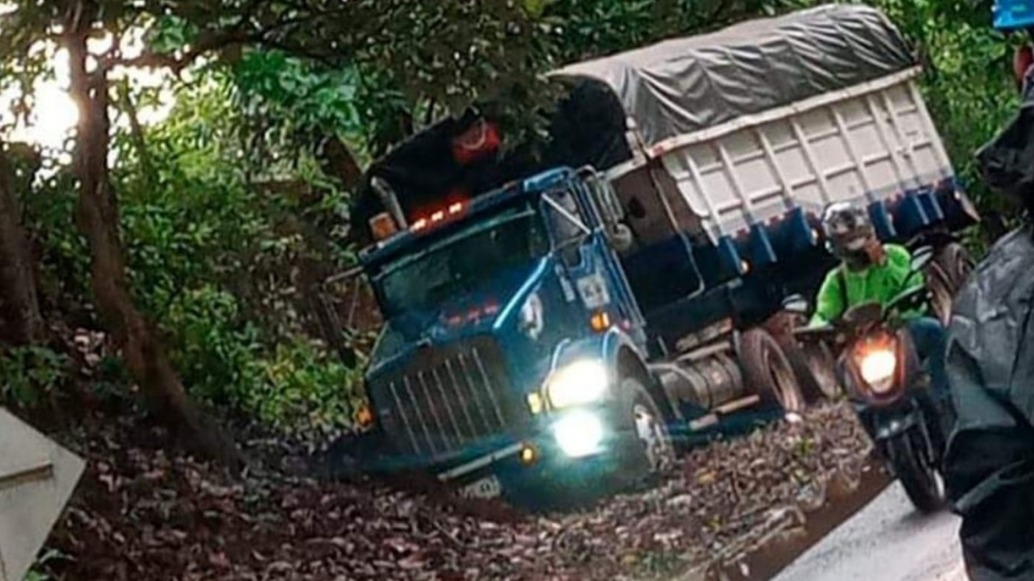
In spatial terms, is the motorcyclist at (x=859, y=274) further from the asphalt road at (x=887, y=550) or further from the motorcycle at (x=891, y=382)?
the asphalt road at (x=887, y=550)

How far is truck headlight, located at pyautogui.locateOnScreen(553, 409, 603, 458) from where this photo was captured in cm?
1353

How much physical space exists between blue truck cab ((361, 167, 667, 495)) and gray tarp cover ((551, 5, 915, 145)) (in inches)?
48.4

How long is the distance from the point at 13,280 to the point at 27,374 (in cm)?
134

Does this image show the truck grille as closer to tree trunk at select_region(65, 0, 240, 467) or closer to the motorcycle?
tree trunk at select_region(65, 0, 240, 467)

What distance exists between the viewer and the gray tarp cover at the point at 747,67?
16.5m

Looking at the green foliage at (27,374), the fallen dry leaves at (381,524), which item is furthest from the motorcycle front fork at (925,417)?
the green foliage at (27,374)

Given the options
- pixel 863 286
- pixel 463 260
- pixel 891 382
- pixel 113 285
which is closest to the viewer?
pixel 891 382

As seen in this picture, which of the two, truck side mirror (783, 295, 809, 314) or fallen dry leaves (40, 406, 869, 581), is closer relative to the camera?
fallen dry leaves (40, 406, 869, 581)

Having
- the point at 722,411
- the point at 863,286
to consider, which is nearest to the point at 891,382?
the point at 863,286

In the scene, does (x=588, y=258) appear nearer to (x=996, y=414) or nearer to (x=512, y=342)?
(x=512, y=342)

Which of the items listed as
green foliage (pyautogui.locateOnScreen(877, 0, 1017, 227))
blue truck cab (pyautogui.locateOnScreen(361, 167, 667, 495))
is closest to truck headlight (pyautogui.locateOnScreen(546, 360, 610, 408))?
blue truck cab (pyautogui.locateOnScreen(361, 167, 667, 495))

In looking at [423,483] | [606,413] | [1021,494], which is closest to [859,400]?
[606,413]

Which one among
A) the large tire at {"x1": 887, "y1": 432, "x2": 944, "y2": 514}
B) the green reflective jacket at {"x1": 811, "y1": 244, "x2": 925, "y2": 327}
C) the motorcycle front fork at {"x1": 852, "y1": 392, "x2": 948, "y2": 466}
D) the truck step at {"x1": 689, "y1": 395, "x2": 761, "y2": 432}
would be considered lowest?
the large tire at {"x1": 887, "y1": 432, "x2": 944, "y2": 514}

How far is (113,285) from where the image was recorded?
522 inches
